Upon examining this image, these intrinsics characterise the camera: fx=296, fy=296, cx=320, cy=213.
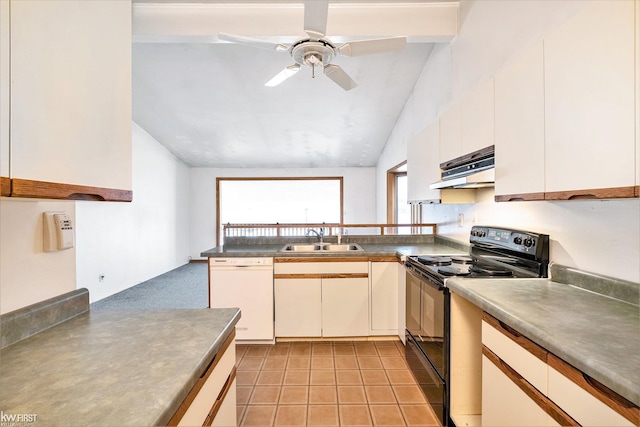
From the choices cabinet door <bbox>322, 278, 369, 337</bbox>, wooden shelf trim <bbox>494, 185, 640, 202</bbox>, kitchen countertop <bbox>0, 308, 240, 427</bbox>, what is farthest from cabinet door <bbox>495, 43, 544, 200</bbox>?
cabinet door <bbox>322, 278, 369, 337</bbox>

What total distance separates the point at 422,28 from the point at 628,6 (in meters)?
1.95

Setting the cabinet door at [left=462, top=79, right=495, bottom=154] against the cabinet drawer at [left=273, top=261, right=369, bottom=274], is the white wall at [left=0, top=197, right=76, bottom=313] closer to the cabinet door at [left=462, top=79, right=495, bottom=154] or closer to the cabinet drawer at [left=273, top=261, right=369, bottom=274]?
the cabinet drawer at [left=273, top=261, right=369, bottom=274]

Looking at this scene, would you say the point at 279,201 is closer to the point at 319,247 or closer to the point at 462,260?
the point at 319,247

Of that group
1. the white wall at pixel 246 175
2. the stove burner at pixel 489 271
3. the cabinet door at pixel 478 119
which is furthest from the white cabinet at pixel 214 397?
the white wall at pixel 246 175

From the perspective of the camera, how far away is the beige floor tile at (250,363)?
243 centimetres

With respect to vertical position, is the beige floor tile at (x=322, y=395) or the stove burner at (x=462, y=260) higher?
the stove burner at (x=462, y=260)

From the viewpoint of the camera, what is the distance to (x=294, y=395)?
2078mm

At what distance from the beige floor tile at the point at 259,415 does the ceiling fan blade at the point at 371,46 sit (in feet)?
8.01

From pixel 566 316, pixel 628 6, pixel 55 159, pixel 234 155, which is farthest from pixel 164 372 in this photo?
pixel 234 155

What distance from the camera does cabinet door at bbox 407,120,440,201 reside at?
2.39 m

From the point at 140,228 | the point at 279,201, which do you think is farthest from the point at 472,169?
the point at 279,201

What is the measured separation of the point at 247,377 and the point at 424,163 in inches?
90.2

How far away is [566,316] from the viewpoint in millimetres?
1108

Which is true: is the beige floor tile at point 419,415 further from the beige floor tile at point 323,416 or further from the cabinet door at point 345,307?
the cabinet door at point 345,307
